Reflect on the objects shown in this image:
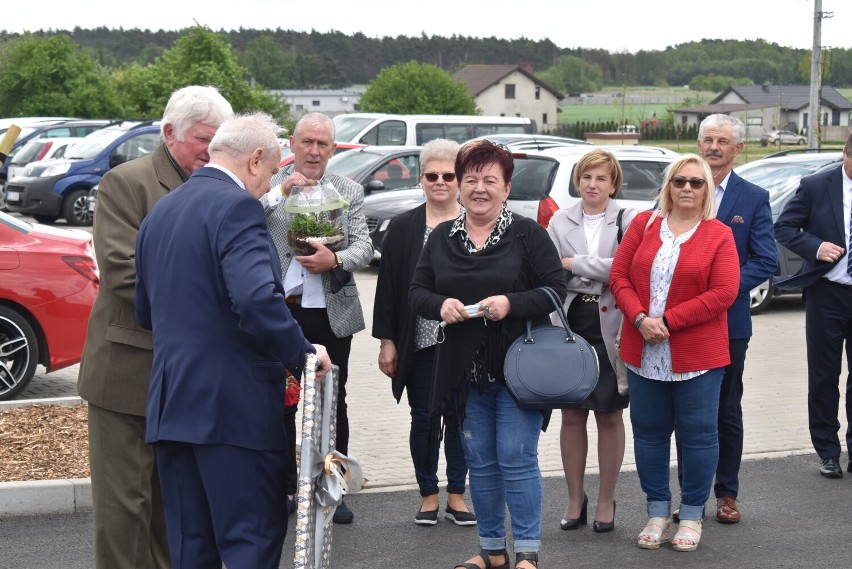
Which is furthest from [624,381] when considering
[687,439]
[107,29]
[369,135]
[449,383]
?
[107,29]

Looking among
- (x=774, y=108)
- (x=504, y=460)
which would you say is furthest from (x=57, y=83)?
(x=504, y=460)

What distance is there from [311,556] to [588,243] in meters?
2.73

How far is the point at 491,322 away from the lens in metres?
→ 5.27

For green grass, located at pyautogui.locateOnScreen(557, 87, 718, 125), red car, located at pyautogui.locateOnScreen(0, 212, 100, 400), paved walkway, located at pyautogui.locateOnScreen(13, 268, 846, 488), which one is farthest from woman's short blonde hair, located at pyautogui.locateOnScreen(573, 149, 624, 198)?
green grass, located at pyautogui.locateOnScreen(557, 87, 718, 125)

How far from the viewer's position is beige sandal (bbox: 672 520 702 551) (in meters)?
5.91

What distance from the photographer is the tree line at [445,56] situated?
132 metres

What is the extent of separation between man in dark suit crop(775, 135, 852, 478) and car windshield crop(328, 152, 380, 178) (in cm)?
1187

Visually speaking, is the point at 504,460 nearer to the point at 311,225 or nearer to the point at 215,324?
the point at 311,225

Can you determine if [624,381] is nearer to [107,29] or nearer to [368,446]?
[368,446]

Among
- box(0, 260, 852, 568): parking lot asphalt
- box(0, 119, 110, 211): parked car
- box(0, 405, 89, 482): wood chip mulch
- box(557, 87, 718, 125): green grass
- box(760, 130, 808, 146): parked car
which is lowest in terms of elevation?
box(760, 130, 808, 146): parked car

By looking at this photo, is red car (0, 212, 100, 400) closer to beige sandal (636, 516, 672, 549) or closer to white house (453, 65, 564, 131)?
beige sandal (636, 516, 672, 549)

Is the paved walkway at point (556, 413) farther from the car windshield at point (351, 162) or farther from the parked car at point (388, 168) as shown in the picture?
the car windshield at point (351, 162)

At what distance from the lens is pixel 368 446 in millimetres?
7898

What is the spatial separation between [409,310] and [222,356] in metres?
2.11
